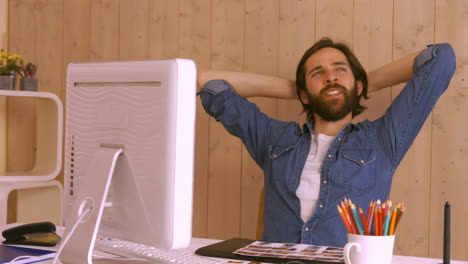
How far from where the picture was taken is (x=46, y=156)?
2.90 metres

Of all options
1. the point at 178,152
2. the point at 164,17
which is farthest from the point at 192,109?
the point at 164,17

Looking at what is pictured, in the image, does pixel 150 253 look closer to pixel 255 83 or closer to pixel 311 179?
pixel 311 179

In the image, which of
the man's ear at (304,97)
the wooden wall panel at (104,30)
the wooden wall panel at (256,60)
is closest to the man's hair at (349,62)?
the man's ear at (304,97)

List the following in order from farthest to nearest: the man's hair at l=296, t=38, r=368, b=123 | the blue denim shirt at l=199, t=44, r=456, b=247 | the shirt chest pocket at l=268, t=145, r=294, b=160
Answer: the man's hair at l=296, t=38, r=368, b=123
the shirt chest pocket at l=268, t=145, r=294, b=160
the blue denim shirt at l=199, t=44, r=456, b=247

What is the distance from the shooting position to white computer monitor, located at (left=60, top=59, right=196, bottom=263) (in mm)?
1036

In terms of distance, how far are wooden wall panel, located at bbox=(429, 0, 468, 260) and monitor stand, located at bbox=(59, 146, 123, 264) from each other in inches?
62.5

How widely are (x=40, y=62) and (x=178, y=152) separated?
2.23m

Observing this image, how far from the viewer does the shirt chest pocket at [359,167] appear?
200cm

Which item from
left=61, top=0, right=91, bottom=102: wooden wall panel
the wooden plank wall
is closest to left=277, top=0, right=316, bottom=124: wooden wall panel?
the wooden plank wall

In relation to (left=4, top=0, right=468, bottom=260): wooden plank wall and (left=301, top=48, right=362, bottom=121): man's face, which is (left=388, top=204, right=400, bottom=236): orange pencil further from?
(left=4, top=0, right=468, bottom=260): wooden plank wall

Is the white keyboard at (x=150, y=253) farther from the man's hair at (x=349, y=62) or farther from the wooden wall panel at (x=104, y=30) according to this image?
the wooden wall panel at (x=104, y=30)

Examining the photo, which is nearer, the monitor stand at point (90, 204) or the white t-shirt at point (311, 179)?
the monitor stand at point (90, 204)

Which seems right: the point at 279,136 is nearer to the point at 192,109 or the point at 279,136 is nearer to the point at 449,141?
the point at 449,141

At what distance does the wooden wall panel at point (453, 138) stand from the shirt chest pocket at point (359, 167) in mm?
424
